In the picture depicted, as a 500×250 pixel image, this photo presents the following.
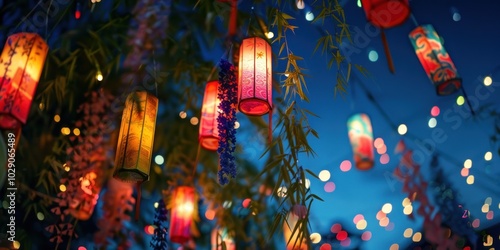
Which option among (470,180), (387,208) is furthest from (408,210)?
(470,180)

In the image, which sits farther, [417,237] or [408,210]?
[417,237]

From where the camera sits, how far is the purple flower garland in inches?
75.2

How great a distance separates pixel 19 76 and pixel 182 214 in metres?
1.50

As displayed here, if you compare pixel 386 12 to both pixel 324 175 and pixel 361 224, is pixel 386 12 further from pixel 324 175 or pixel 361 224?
pixel 361 224

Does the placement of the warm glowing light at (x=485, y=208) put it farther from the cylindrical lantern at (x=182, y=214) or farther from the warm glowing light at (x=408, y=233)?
the cylindrical lantern at (x=182, y=214)

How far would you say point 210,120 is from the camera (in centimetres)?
226

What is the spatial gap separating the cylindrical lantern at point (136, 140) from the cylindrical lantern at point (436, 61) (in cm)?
159

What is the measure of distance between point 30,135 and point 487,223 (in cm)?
386

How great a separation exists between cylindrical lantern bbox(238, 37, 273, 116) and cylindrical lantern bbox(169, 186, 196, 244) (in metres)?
1.43

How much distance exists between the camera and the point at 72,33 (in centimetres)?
312

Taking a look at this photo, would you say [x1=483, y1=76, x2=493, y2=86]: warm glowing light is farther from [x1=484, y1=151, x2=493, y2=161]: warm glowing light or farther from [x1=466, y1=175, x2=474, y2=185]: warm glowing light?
[x1=466, y1=175, x2=474, y2=185]: warm glowing light

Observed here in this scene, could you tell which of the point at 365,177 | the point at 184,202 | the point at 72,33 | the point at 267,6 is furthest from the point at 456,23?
the point at 72,33

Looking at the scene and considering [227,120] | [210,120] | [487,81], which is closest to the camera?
[227,120]

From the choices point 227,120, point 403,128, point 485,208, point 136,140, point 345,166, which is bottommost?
point 136,140
